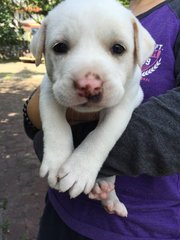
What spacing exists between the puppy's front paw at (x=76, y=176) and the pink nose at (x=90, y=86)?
0.24 meters

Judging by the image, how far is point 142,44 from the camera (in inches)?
72.2

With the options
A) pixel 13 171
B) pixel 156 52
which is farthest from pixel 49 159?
pixel 13 171

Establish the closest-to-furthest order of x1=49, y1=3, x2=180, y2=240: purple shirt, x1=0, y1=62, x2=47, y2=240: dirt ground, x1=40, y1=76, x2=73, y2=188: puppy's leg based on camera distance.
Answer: x1=40, y1=76, x2=73, y2=188: puppy's leg, x1=49, y1=3, x2=180, y2=240: purple shirt, x1=0, y1=62, x2=47, y2=240: dirt ground

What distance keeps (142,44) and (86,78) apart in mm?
379

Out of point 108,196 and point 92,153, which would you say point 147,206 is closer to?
point 108,196

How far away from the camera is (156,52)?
197 cm

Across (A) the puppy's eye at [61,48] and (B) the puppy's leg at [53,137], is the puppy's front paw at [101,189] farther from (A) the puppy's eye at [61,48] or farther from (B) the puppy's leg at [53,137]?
(A) the puppy's eye at [61,48]


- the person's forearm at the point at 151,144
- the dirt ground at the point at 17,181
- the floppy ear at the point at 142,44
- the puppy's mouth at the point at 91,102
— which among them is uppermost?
the floppy ear at the point at 142,44

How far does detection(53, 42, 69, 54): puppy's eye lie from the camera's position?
1.78 metres

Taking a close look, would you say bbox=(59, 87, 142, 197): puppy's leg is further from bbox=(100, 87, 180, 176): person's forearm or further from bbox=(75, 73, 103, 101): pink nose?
bbox=(75, 73, 103, 101): pink nose

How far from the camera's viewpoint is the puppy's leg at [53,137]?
1673 millimetres

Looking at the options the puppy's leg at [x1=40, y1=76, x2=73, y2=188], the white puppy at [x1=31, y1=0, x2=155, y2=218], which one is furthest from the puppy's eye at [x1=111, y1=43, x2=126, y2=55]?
the puppy's leg at [x1=40, y1=76, x2=73, y2=188]

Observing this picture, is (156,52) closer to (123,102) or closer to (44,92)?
(123,102)

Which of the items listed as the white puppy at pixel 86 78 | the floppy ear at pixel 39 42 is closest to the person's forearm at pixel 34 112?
the white puppy at pixel 86 78
